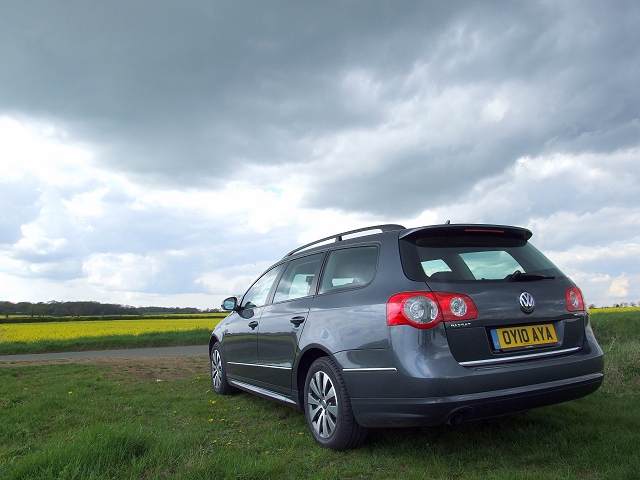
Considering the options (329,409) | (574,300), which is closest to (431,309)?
(329,409)

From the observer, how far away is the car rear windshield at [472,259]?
389cm

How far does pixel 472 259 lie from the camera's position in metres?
4.18

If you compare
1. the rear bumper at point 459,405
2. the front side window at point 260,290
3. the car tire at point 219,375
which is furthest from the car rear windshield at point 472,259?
the car tire at point 219,375

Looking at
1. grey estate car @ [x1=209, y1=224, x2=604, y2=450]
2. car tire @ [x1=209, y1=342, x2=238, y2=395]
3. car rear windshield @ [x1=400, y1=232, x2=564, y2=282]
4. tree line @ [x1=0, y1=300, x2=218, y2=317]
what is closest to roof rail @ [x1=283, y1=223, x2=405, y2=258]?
grey estate car @ [x1=209, y1=224, x2=604, y2=450]

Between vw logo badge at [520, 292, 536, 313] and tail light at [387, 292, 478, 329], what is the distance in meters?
0.43

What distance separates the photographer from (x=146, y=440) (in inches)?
157

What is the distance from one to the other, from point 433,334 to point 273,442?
5.93ft

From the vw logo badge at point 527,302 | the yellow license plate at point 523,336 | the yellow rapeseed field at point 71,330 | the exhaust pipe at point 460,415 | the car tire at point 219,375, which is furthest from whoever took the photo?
the yellow rapeseed field at point 71,330

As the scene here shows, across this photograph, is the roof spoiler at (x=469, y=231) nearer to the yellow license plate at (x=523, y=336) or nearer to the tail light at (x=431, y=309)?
the tail light at (x=431, y=309)

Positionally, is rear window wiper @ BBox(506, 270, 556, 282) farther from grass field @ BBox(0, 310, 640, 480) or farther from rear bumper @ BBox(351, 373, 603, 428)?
grass field @ BBox(0, 310, 640, 480)

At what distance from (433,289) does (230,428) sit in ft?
8.57

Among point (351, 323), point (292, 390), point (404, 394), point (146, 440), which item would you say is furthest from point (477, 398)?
point (146, 440)

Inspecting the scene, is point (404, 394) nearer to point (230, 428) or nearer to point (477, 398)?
point (477, 398)

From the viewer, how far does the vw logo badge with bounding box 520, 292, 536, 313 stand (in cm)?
384
